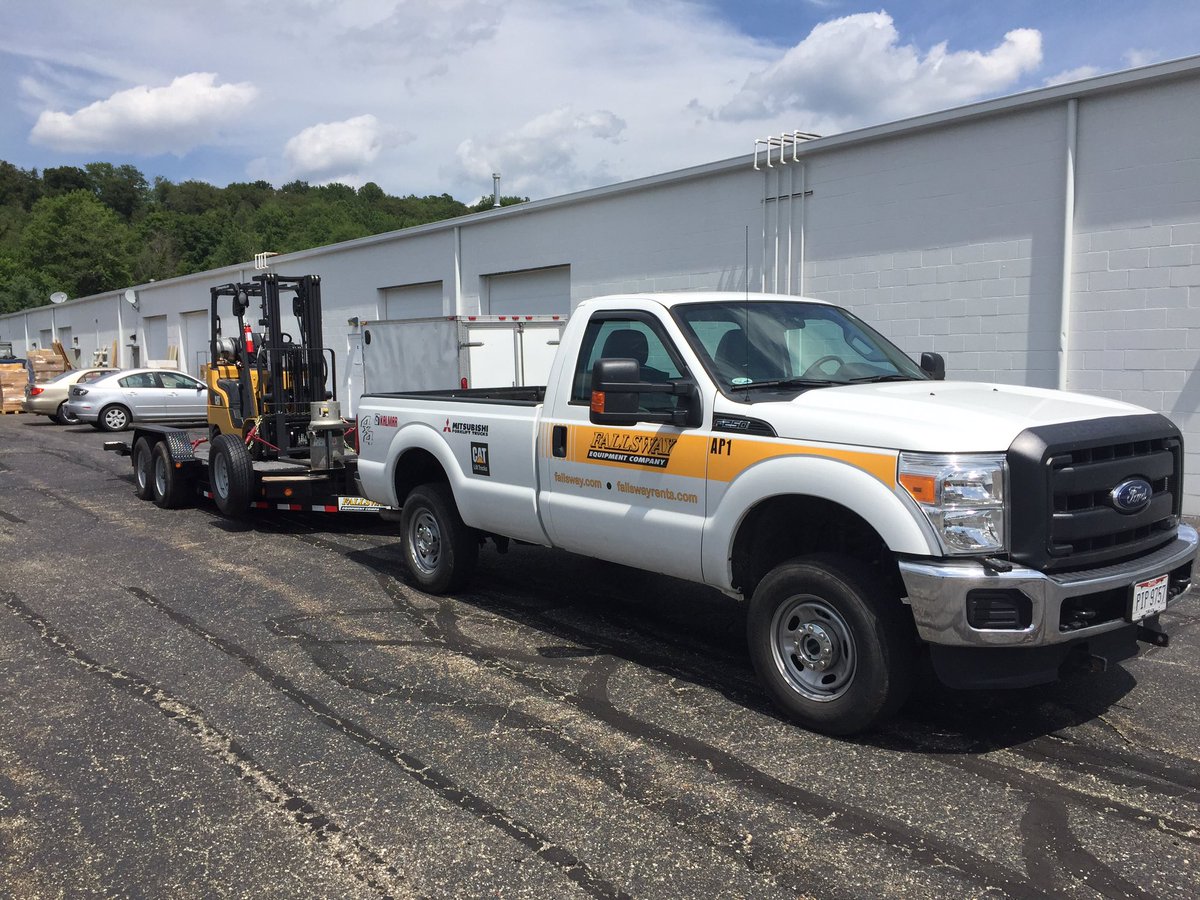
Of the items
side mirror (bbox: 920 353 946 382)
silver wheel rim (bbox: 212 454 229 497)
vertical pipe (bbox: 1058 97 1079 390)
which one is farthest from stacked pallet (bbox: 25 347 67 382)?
side mirror (bbox: 920 353 946 382)

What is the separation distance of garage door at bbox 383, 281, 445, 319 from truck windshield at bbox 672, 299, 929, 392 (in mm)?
15786

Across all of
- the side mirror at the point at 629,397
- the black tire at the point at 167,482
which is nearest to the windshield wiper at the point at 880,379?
the side mirror at the point at 629,397

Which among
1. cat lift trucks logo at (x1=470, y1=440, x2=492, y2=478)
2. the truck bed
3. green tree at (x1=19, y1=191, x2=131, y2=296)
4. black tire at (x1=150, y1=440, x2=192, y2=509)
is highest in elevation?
green tree at (x1=19, y1=191, x2=131, y2=296)

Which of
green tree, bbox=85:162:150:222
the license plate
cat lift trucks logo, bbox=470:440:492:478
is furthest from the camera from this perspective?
green tree, bbox=85:162:150:222

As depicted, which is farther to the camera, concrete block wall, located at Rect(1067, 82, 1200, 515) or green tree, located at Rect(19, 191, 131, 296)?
green tree, located at Rect(19, 191, 131, 296)

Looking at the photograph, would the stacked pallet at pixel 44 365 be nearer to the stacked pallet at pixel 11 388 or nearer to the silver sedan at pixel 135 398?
the stacked pallet at pixel 11 388

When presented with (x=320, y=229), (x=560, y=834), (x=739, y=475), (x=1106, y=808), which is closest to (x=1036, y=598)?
(x=1106, y=808)

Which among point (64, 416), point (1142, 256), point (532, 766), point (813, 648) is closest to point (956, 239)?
point (1142, 256)

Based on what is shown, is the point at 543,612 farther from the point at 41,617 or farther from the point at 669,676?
the point at 41,617

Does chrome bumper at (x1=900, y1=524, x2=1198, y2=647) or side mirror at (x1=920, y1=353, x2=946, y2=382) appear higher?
side mirror at (x1=920, y1=353, x2=946, y2=382)

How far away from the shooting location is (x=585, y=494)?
5.75m

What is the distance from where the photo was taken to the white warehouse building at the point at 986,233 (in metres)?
10.0

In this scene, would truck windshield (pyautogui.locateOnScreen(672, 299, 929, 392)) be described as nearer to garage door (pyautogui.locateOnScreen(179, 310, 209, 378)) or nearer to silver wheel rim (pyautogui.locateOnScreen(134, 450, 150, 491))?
silver wheel rim (pyautogui.locateOnScreen(134, 450, 150, 491))

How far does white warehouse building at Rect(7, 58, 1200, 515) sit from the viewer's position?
10.0 m
